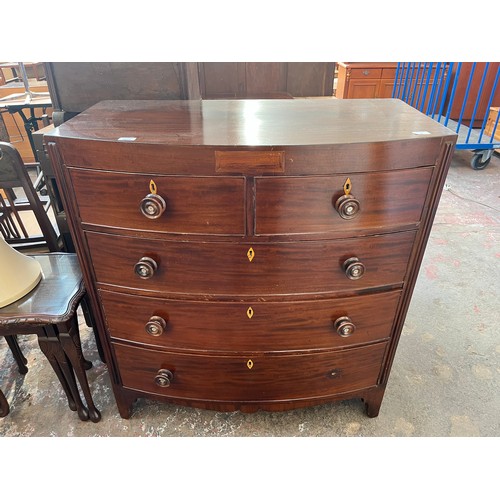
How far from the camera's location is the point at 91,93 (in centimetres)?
128

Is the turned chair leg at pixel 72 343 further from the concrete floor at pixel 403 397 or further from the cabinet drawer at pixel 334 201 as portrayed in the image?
the cabinet drawer at pixel 334 201

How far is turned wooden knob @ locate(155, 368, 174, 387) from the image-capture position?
4.02 ft

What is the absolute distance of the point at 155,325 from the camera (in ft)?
3.60

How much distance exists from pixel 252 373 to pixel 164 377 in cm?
29

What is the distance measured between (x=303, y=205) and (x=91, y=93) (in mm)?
900

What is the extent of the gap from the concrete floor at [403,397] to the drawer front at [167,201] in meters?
0.88

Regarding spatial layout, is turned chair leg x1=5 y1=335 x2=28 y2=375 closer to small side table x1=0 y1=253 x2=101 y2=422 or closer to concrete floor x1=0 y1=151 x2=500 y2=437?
concrete floor x1=0 y1=151 x2=500 y2=437

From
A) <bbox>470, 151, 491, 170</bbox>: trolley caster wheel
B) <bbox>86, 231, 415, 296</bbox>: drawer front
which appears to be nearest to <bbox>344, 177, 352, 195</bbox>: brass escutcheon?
<bbox>86, 231, 415, 296</bbox>: drawer front

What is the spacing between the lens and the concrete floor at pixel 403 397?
4.62 ft

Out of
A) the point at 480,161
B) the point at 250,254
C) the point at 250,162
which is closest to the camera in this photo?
the point at 250,162

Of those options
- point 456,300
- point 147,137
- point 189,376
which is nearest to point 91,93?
point 147,137

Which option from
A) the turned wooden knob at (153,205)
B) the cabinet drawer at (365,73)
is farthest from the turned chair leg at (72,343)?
the cabinet drawer at (365,73)

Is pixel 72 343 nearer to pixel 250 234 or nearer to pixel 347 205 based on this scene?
pixel 250 234

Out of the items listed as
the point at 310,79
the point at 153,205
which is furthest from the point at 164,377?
the point at 310,79
